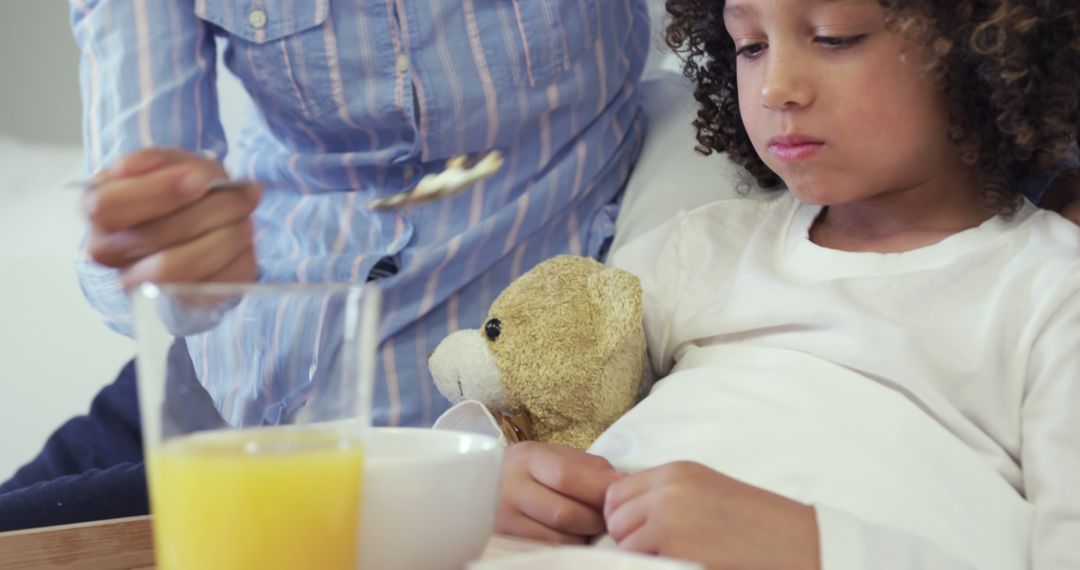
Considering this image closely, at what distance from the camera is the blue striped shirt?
3.71 ft

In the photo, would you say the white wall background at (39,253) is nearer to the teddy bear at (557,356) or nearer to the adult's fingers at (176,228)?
the teddy bear at (557,356)

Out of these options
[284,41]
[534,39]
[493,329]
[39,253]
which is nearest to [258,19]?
[284,41]

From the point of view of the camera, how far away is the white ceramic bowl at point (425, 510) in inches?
20.9

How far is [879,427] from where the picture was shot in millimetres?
794

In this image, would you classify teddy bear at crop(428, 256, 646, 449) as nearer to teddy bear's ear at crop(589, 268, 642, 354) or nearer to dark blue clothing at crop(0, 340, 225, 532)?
teddy bear's ear at crop(589, 268, 642, 354)

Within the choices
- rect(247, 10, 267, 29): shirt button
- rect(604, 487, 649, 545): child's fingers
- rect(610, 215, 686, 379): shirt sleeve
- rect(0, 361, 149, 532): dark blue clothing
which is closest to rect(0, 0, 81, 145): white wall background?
rect(0, 361, 149, 532): dark blue clothing

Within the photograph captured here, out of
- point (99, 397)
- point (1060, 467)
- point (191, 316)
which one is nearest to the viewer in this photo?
point (191, 316)

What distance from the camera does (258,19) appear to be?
1.13m

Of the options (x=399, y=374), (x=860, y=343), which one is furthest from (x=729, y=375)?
(x=399, y=374)

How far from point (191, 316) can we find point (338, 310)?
6cm

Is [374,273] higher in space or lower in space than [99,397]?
higher

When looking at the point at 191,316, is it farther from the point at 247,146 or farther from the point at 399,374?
the point at 247,146

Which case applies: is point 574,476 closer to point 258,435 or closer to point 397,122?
point 258,435

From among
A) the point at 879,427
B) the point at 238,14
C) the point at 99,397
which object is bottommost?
the point at 99,397
